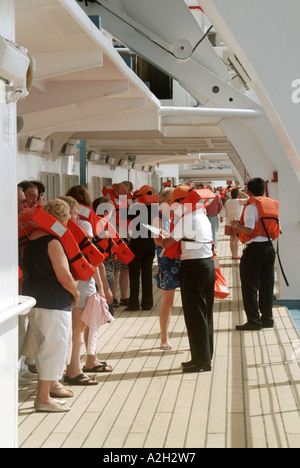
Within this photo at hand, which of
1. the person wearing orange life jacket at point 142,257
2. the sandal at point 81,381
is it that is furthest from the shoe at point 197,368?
the person wearing orange life jacket at point 142,257

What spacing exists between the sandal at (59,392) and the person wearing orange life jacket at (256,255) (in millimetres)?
3293

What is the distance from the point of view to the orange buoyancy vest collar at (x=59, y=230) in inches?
207

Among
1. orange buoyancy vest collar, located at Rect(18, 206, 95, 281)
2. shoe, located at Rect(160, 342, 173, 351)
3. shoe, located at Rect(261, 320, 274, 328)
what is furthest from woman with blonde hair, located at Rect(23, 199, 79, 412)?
shoe, located at Rect(261, 320, 274, 328)

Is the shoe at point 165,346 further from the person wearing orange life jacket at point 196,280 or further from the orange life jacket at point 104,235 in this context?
the orange life jacket at point 104,235

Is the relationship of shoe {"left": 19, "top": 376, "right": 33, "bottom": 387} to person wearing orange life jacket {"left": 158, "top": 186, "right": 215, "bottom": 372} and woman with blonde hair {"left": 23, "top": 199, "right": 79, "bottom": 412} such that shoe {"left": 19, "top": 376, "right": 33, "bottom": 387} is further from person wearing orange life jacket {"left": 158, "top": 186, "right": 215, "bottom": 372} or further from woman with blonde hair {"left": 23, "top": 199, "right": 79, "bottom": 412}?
person wearing orange life jacket {"left": 158, "top": 186, "right": 215, "bottom": 372}

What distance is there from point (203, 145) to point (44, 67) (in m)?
10.7

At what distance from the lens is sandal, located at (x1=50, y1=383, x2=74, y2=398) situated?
235 inches

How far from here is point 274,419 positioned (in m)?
5.32

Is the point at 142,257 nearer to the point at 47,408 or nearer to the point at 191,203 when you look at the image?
the point at 191,203

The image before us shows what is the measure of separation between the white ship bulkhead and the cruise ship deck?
1175mm

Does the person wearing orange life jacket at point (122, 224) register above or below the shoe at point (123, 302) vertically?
above

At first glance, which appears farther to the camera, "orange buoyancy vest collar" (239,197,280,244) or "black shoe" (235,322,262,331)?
"black shoe" (235,322,262,331)

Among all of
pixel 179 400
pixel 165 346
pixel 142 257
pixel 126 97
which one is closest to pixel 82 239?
pixel 179 400
